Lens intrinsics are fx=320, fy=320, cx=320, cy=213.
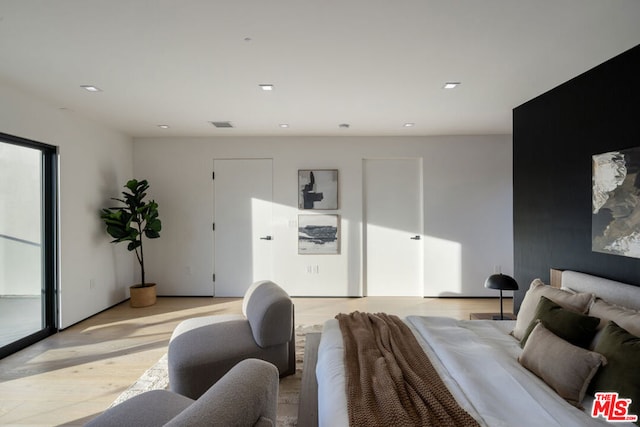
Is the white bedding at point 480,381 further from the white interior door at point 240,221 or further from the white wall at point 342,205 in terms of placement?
the white interior door at point 240,221

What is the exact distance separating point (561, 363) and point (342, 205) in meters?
3.63

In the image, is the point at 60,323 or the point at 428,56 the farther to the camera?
the point at 60,323

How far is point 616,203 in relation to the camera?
2.35 meters

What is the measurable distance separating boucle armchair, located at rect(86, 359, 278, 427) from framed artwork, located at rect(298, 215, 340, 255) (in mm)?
3434

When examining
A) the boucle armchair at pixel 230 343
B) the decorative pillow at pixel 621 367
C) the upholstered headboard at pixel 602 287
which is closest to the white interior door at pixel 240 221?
the boucle armchair at pixel 230 343

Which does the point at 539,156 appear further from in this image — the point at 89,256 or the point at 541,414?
the point at 89,256

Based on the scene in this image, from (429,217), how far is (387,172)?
37.8 inches

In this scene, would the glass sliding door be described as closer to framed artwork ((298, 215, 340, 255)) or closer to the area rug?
the area rug

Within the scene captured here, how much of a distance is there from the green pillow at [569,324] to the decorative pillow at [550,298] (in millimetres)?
129

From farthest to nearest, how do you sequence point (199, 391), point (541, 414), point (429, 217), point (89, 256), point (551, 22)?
point (429, 217) < point (89, 256) < point (199, 391) < point (551, 22) < point (541, 414)

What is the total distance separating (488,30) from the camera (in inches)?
80.5

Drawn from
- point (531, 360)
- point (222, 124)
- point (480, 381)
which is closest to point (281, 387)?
point (480, 381)

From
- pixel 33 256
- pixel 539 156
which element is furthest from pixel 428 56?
pixel 33 256

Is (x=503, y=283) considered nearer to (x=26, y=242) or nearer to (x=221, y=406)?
(x=221, y=406)
